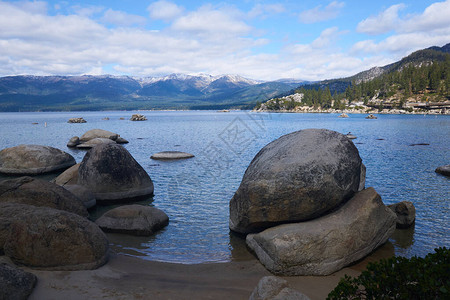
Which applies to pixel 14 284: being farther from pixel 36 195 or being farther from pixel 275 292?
pixel 36 195

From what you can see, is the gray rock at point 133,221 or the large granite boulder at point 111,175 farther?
the large granite boulder at point 111,175

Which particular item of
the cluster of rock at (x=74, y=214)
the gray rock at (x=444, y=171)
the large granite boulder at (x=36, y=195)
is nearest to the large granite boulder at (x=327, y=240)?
the cluster of rock at (x=74, y=214)

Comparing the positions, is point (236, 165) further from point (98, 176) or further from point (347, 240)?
point (347, 240)

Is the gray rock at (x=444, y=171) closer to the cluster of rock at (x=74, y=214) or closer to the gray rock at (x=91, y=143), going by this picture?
the cluster of rock at (x=74, y=214)

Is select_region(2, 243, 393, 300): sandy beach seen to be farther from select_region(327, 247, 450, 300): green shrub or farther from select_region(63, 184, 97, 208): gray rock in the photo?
select_region(63, 184, 97, 208): gray rock

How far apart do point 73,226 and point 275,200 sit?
741cm

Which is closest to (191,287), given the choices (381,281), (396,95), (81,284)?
(81,284)

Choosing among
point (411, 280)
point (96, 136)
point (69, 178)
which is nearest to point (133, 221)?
point (69, 178)

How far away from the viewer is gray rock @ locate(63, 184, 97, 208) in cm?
1888

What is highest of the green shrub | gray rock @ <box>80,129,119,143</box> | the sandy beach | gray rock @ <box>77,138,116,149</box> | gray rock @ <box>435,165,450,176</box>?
the green shrub

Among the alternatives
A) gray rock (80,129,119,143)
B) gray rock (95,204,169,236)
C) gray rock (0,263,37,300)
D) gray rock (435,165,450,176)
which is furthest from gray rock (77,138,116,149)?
gray rock (435,165,450,176)

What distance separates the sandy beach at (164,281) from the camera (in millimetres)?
9227

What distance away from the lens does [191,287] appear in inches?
394

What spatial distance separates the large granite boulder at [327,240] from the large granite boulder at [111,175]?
36.0 ft
